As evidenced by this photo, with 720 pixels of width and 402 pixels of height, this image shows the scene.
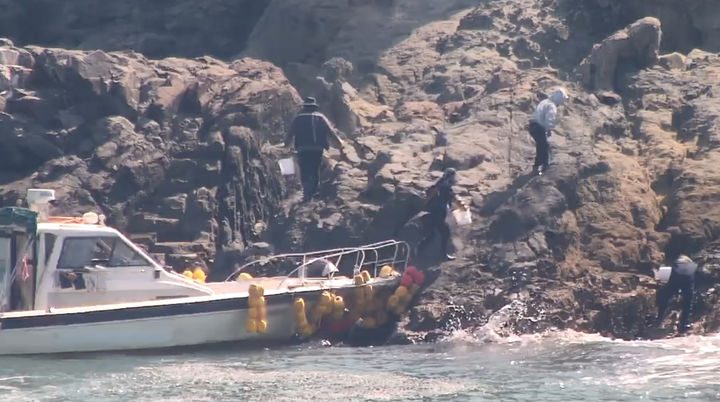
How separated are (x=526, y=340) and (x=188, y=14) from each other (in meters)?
12.4

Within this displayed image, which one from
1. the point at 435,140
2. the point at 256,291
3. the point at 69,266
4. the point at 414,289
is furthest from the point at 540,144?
the point at 69,266

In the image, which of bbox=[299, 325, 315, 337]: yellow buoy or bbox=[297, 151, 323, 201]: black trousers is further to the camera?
bbox=[297, 151, 323, 201]: black trousers

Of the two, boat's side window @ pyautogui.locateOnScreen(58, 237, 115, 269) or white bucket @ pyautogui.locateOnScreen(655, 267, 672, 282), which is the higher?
boat's side window @ pyautogui.locateOnScreen(58, 237, 115, 269)

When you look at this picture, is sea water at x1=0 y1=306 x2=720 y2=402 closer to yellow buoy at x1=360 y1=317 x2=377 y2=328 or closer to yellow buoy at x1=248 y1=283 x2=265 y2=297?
yellow buoy at x1=360 y1=317 x2=377 y2=328

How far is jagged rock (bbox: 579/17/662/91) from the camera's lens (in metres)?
24.4

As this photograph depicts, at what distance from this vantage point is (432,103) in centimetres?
2550

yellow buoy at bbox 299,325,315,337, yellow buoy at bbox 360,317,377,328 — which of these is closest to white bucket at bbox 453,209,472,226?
yellow buoy at bbox 360,317,377,328

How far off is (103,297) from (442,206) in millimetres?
4498

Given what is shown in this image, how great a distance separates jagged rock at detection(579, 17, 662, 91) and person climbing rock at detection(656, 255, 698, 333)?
195 inches

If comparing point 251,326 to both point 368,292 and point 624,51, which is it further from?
point 624,51

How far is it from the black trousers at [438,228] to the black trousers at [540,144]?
6.06ft

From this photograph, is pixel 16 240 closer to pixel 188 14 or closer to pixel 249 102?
pixel 249 102

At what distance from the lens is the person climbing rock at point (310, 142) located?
76.8ft

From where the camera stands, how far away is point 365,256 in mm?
21969
